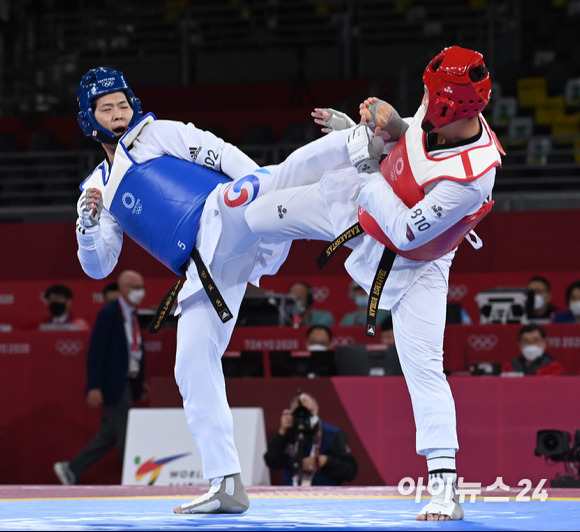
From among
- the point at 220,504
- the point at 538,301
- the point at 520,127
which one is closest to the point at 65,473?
the point at 220,504

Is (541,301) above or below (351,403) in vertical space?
above

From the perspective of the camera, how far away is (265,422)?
7.55 m

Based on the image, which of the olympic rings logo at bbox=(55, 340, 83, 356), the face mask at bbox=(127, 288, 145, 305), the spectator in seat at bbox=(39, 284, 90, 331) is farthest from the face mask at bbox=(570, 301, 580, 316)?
the spectator in seat at bbox=(39, 284, 90, 331)

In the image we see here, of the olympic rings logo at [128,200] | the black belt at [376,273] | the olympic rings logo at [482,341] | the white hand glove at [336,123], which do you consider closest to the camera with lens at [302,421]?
the olympic rings logo at [482,341]

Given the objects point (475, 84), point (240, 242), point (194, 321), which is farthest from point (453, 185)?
point (194, 321)

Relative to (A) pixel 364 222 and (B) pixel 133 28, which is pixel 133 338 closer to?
(A) pixel 364 222

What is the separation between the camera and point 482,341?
27.1 ft

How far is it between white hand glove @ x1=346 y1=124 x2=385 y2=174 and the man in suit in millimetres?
4863

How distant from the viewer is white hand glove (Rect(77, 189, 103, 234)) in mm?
4465

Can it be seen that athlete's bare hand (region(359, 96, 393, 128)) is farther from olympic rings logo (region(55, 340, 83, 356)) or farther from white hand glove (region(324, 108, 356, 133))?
olympic rings logo (region(55, 340, 83, 356))

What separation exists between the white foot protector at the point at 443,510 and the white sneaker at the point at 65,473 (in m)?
5.01

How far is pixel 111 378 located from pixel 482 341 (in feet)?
10.5

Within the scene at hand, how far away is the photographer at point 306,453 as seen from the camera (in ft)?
22.4

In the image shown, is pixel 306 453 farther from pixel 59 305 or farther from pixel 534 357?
pixel 59 305
